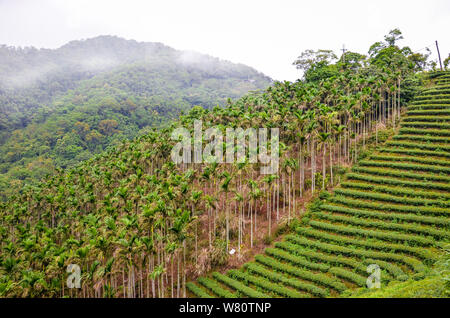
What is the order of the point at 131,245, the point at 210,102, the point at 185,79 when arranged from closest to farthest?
the point at 131,245 → the point at 210,102 → the point at 185,79

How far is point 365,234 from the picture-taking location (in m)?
27.4

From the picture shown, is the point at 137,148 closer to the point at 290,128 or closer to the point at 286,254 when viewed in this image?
the point at 290,128

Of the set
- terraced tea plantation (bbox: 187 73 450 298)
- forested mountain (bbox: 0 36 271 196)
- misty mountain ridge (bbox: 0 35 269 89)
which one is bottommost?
terraced tea plantation (bbox: 187 73 450 298)

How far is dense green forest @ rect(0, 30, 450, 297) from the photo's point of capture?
2541cm

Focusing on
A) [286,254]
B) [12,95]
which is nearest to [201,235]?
[286,254]

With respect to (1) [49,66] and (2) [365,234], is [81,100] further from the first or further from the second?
(2) [365,234]

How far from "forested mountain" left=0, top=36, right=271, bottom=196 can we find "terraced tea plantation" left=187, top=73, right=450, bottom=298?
54.1 m

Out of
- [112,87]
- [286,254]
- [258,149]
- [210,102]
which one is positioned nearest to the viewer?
[286,254]

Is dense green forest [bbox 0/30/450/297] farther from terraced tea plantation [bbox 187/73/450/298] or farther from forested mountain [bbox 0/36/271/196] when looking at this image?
forested mountain [bbox 0/36/271/196]

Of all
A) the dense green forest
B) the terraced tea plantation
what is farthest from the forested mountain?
the terraced tea plantation

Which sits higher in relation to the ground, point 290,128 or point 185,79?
point 185,79

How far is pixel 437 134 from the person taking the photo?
126 ft

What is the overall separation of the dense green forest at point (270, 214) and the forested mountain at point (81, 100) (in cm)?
2340

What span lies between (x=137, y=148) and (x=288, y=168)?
2469 centimetres
